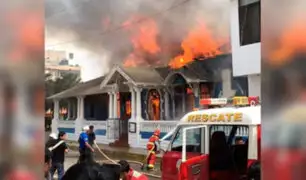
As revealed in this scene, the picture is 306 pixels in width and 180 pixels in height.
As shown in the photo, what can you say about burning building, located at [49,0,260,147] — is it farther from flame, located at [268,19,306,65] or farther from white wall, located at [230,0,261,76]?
flame, located at [268,19,306,65]

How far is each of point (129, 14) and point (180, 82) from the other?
9694mm

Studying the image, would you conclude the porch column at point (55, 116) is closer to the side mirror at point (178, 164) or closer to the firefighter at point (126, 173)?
the side mirror at point (178, 164)

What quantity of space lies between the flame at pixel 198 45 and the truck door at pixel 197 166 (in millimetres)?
11606

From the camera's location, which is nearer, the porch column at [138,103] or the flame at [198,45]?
the flame at [198,45]

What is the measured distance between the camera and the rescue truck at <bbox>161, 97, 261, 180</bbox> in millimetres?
5621

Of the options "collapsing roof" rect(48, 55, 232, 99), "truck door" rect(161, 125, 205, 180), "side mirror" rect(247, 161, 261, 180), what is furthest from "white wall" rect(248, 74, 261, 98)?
"side mirror" rect(247, 161, 261, 180)

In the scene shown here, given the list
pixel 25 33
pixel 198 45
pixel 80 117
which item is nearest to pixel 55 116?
pixel 80 117

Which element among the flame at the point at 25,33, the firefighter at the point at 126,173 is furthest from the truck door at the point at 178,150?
the flame at the point at 25,33

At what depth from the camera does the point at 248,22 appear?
13.6m

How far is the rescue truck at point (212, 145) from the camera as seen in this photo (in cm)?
562

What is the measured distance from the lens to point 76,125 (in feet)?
77.4

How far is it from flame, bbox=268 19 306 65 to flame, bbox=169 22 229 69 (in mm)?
15310

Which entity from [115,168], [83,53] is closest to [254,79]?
[115,168]

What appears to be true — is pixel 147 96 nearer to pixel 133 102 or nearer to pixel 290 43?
pixel 133 102
